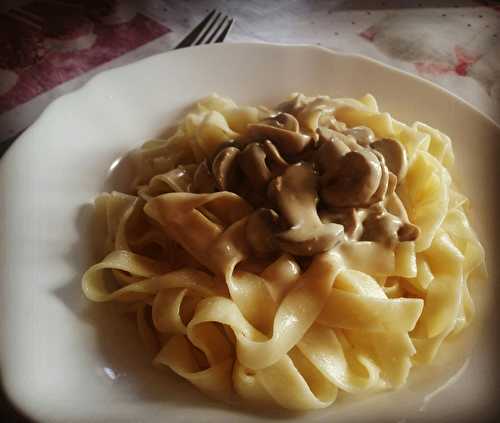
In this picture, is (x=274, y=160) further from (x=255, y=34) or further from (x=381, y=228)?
(x=255, y=34)

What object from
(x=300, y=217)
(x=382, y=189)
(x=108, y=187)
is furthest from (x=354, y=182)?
(x=108, y=187)

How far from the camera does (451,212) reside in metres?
2.46

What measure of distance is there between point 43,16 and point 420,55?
2.63 meters

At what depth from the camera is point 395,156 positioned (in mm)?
2350

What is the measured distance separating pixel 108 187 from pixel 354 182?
114 cm

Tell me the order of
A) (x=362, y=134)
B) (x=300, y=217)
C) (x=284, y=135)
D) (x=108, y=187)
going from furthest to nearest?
(x=108, y=187)
(x=362, y=134)
(x=284, y=135)
(x=300, y=217)

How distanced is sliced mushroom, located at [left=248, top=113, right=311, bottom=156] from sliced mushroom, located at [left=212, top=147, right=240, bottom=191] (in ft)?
0.46

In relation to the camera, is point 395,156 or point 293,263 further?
point 395,156

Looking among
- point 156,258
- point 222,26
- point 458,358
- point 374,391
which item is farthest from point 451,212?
point 222,26

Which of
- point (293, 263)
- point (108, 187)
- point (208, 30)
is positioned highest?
point (208, 30)

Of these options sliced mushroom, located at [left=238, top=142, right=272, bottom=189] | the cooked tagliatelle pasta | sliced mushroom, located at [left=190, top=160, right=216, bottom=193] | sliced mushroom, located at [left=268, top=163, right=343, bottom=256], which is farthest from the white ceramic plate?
sliced mushroom, located at [left=238, top=142, right=272, bottom=189]

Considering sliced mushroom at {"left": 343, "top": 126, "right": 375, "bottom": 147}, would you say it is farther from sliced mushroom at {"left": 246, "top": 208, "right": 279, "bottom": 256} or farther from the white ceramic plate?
sliced mushroom at {"left": 246, "top": 208, "right": 279, "bottom": 256}

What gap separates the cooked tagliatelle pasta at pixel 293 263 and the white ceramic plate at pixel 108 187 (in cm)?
9

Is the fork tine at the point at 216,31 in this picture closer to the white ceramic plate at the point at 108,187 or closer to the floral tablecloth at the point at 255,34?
the floral tablecloth at the point at 255,34
